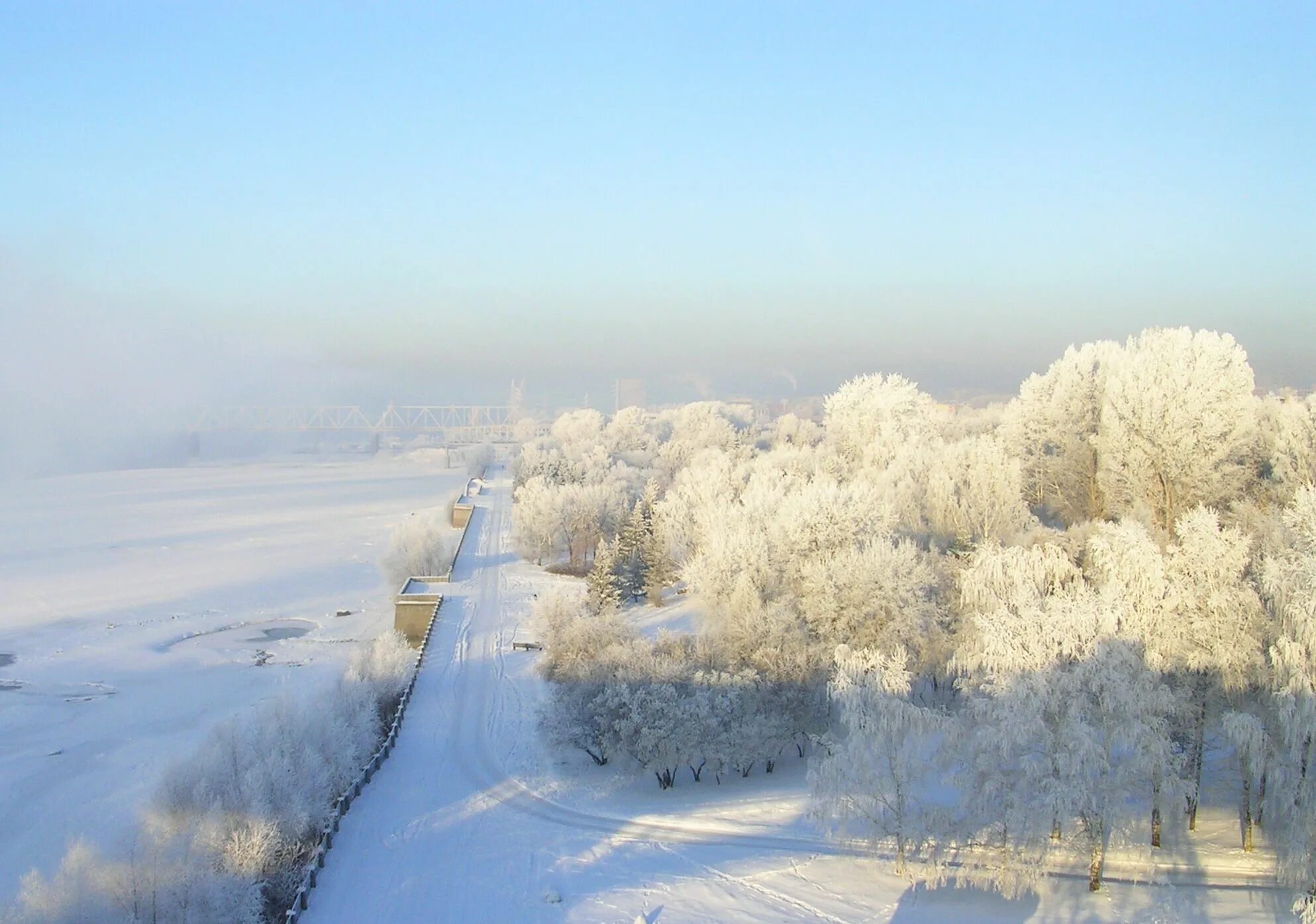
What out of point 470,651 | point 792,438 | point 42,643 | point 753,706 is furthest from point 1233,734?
point 792,438

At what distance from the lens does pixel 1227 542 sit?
13039 mm

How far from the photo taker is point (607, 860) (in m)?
13.0

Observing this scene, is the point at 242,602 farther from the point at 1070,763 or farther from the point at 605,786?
the point at 1070,763

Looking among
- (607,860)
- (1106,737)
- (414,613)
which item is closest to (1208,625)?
(1106,737)

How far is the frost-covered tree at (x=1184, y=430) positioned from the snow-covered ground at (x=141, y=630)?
21084mm

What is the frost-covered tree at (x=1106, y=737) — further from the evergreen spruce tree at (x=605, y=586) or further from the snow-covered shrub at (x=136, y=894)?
the evergreen spruce tree at (x=605, y=586)

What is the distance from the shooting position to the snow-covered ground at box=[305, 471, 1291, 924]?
11.4 metres

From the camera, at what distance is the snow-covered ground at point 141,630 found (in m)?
16.8

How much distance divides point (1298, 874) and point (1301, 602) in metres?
3.28

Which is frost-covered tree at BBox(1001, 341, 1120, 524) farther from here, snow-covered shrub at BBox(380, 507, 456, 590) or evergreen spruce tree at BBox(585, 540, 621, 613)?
snow-covered shrub at BBox(380, 507, 456, 590)

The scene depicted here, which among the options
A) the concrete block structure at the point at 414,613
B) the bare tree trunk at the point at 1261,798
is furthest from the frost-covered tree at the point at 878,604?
the concrete block structure at the point at 414,613

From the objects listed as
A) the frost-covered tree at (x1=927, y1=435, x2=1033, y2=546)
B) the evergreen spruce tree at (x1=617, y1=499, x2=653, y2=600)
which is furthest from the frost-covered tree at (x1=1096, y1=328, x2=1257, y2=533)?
the evergreen spruce tree at (x1=617, y1=499, x2=653, y2=600)

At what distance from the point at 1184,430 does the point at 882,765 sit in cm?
1498

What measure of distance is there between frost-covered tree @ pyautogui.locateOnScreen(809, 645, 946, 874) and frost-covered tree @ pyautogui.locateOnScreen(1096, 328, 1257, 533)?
12.3 meters
